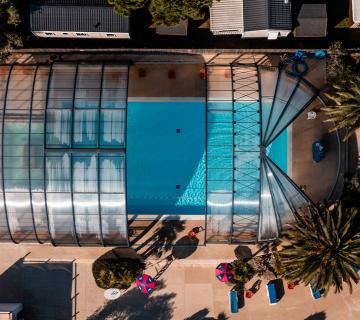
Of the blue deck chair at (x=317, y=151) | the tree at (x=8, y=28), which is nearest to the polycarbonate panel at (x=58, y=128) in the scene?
the tree at (x=8, y=28)

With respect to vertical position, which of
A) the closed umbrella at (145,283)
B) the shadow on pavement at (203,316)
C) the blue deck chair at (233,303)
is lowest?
the shadow on pavement at (203,316)

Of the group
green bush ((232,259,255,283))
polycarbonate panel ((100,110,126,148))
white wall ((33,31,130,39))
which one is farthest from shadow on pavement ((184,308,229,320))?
white wall ((33,31,130,39))

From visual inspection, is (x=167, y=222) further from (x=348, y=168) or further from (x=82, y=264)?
(x=348, y=168)

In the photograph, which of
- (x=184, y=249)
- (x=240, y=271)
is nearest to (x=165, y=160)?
(x=184, y=249)

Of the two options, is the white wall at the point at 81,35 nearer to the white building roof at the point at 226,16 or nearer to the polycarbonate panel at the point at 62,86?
the polycarbonate panel at the point at 62,86

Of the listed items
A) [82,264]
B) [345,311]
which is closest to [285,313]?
[345,311]

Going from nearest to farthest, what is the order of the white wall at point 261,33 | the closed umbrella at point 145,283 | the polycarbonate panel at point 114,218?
1. the polycarbonate panel at point 114,218
2. the white wall at point 261,33
3. the closed umbrella at point 145,283

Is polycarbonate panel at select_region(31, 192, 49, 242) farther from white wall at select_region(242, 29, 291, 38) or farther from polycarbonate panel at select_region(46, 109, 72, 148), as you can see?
white wall at select_region(242, 29, 291, 38)
